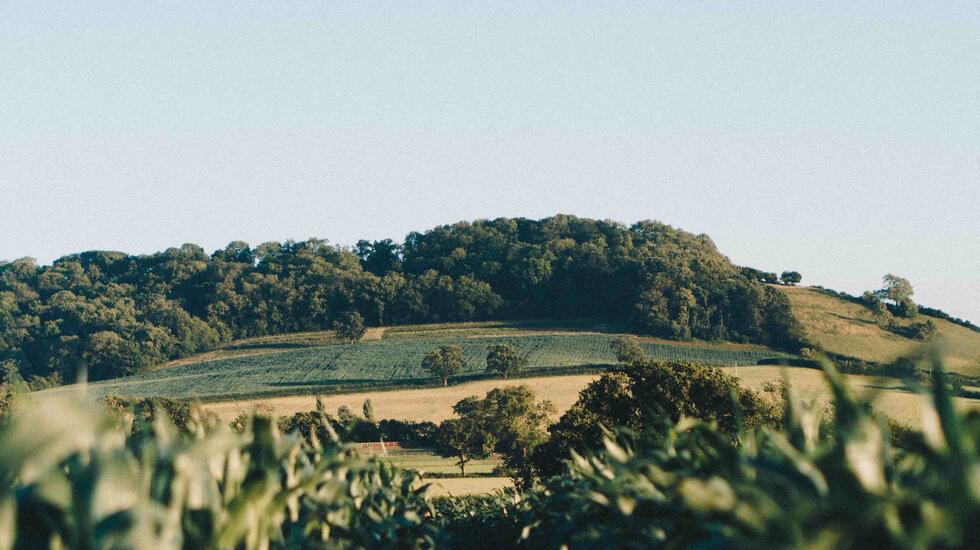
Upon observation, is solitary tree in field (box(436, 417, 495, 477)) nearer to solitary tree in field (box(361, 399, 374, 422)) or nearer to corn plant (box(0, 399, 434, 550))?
solitary tree in field (box(361, 399, 374, 422))

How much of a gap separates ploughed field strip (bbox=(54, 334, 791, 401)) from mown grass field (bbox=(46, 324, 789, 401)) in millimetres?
76

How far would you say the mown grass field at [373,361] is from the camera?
2766 inches

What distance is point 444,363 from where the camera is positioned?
2709 inches

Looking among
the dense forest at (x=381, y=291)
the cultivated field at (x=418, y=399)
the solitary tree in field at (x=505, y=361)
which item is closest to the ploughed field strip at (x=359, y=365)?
the solitary tree in field at (x=505, y=361)

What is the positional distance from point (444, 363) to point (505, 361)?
4.75m

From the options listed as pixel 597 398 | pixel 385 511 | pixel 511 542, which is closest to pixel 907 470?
pixel 385 511

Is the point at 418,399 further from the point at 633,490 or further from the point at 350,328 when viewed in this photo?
the point at 633,490

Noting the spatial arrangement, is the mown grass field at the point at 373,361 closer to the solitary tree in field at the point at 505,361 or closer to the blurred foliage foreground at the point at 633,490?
the solitary tree in field at the point at 505,361

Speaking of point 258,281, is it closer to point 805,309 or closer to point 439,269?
point 439,269

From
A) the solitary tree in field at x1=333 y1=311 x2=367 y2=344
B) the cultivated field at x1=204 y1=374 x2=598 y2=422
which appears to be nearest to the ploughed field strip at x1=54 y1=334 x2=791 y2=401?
the cultivated field at x1=204 y1=374 x2=598 y2=422

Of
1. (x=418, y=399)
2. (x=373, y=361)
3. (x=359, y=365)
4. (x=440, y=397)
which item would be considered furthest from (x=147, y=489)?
(x=373, y=361)

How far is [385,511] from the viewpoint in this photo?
7016mm

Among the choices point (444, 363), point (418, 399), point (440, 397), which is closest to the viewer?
point (440, 397)

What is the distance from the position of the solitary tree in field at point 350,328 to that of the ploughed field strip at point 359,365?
Result: 3.06 meters
